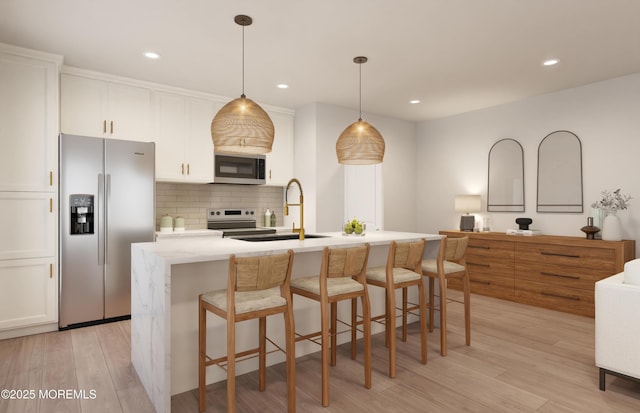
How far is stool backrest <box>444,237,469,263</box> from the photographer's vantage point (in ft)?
10.5

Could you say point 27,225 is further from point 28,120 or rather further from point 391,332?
point 391,332

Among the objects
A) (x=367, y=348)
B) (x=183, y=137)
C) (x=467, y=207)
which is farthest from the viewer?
(x=467, y=207)

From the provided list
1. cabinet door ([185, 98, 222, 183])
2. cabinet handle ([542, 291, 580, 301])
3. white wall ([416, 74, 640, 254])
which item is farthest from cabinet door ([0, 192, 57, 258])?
cabinet handle ([542, 291, 580, 301])

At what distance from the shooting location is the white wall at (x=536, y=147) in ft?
13.7

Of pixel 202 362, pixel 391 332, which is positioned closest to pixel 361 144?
pixel 391 332

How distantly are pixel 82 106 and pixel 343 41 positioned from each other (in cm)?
279

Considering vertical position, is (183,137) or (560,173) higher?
(183,137)

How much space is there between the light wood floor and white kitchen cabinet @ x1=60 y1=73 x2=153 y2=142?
206 cm

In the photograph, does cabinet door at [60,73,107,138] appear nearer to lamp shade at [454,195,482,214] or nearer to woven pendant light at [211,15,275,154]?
woven pendant light at [211,15,275,154]

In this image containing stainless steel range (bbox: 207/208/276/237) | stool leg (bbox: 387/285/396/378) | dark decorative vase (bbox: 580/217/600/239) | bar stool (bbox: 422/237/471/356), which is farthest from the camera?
stainless steel range (bbox: 207/208/276/237)

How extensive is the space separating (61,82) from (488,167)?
5329mm

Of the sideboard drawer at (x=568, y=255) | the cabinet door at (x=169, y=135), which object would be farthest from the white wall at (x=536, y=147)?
the cabinet door at (x=169, y=135)

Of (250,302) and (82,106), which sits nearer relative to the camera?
(250,302)

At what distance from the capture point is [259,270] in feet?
6.63
